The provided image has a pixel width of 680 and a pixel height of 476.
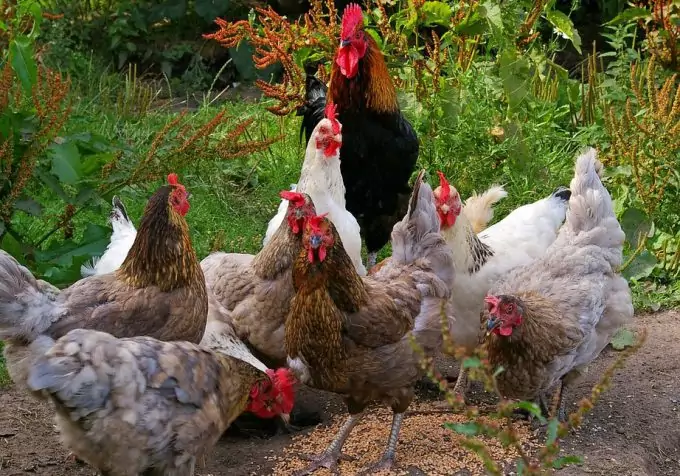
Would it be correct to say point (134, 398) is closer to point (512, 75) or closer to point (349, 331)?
point (349, 331)

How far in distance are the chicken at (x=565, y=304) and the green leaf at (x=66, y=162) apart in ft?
7.46

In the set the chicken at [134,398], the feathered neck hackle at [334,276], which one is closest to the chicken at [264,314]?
the feathered neck hackle at [334,276]

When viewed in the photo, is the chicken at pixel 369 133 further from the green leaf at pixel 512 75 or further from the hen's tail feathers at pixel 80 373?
the hen's tail feathers at pixel 80 373

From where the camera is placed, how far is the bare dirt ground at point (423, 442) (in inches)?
168

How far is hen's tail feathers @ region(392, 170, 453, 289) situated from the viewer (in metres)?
4.70

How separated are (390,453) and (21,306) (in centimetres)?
183

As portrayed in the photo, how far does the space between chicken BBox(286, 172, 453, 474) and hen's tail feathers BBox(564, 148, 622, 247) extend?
3.56 ft

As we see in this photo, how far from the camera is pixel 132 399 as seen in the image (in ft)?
11.3

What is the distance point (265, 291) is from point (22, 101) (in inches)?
106

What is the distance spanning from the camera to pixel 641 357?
562cm

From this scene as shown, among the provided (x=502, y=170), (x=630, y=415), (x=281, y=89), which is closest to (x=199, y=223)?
(x=281, y=89)

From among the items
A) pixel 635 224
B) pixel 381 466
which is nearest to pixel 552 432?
pixel 381 466

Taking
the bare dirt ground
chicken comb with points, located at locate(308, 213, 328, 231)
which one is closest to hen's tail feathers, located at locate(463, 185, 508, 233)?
the bare dirt ground

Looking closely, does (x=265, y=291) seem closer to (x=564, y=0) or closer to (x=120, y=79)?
(x=120, y=79)
